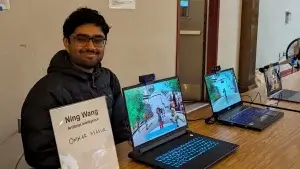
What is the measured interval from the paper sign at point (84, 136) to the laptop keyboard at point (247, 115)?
0.89 meters

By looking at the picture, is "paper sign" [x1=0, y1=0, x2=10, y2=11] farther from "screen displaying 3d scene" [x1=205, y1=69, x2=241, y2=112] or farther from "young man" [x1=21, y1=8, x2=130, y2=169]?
"screen displaying 3d scene" [x1=205, y1=69, x2=241, y2=112]

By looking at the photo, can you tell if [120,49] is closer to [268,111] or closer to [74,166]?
[268,111]

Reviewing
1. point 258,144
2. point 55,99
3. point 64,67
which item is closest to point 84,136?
point 55,99

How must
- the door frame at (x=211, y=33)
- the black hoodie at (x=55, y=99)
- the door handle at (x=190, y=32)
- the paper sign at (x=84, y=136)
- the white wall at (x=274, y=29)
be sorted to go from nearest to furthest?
the paper sign at (x=84, y=136)
the black hoodie at (x=55, y=99)
the door frame at (x=211, y=33)
the door handle at (x=190, y=32)
the white wall at (x=274, y=29)

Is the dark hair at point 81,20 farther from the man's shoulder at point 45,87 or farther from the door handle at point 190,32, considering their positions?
the door handle at point 190,32

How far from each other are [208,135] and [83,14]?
0.79 m

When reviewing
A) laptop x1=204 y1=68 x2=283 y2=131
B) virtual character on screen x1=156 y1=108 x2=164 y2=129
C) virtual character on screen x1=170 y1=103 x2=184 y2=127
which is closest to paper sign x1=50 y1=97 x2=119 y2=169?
virtual character on screen x1=156 y1=108 x2=164 y2=129

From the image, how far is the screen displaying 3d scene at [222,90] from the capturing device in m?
1.86

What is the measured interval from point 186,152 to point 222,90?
611 mm

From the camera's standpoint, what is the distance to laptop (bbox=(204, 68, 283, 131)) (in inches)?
72.6

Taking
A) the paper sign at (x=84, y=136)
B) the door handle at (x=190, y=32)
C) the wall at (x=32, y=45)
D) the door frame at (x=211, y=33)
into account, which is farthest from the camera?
the door handle at (x=190, y=32)

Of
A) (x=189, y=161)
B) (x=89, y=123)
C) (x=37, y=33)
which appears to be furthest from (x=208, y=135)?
(x=37, y=33)

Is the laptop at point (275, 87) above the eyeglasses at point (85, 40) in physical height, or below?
below

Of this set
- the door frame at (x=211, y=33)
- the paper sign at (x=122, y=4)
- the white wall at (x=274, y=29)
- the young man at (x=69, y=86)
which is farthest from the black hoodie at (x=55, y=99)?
the white wall at (x=274, y=29)
